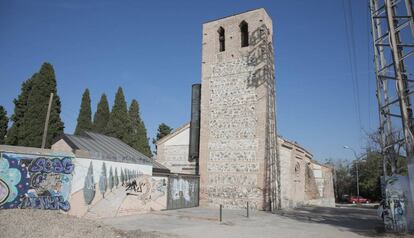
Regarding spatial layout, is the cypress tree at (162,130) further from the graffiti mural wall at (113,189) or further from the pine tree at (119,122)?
the graffiti mural wall at (113,189)

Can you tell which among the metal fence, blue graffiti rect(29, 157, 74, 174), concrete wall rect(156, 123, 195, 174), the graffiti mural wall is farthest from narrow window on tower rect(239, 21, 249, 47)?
blue graffiti rect(29, 157, 74, 174)

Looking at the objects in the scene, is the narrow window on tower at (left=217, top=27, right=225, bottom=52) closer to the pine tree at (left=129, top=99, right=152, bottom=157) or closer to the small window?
the small window

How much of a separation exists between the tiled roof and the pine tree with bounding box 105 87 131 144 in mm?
17003

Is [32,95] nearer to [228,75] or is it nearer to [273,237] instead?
[228,75]

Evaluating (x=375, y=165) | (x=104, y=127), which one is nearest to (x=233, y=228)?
(x=104, y=127)

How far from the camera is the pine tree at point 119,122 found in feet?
122

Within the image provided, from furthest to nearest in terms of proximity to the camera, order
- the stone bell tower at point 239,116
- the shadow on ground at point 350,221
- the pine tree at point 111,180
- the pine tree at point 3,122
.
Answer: the pine tree at point 3,122 < the stone bell tower at point 239,116 < the pine tree at point 111,180 < the shadow on ground at point 350,221

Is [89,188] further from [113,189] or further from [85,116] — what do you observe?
[85,116]

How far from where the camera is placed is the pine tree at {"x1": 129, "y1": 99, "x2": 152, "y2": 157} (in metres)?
38.8

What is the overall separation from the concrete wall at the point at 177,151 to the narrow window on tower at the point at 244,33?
7.92m

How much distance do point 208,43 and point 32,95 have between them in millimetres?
16684

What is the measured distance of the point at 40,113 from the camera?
28859 millimetres

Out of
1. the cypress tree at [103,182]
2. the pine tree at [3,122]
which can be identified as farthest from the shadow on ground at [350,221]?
the pine tree at [3,122]

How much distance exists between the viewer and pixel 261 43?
77.0 feet
